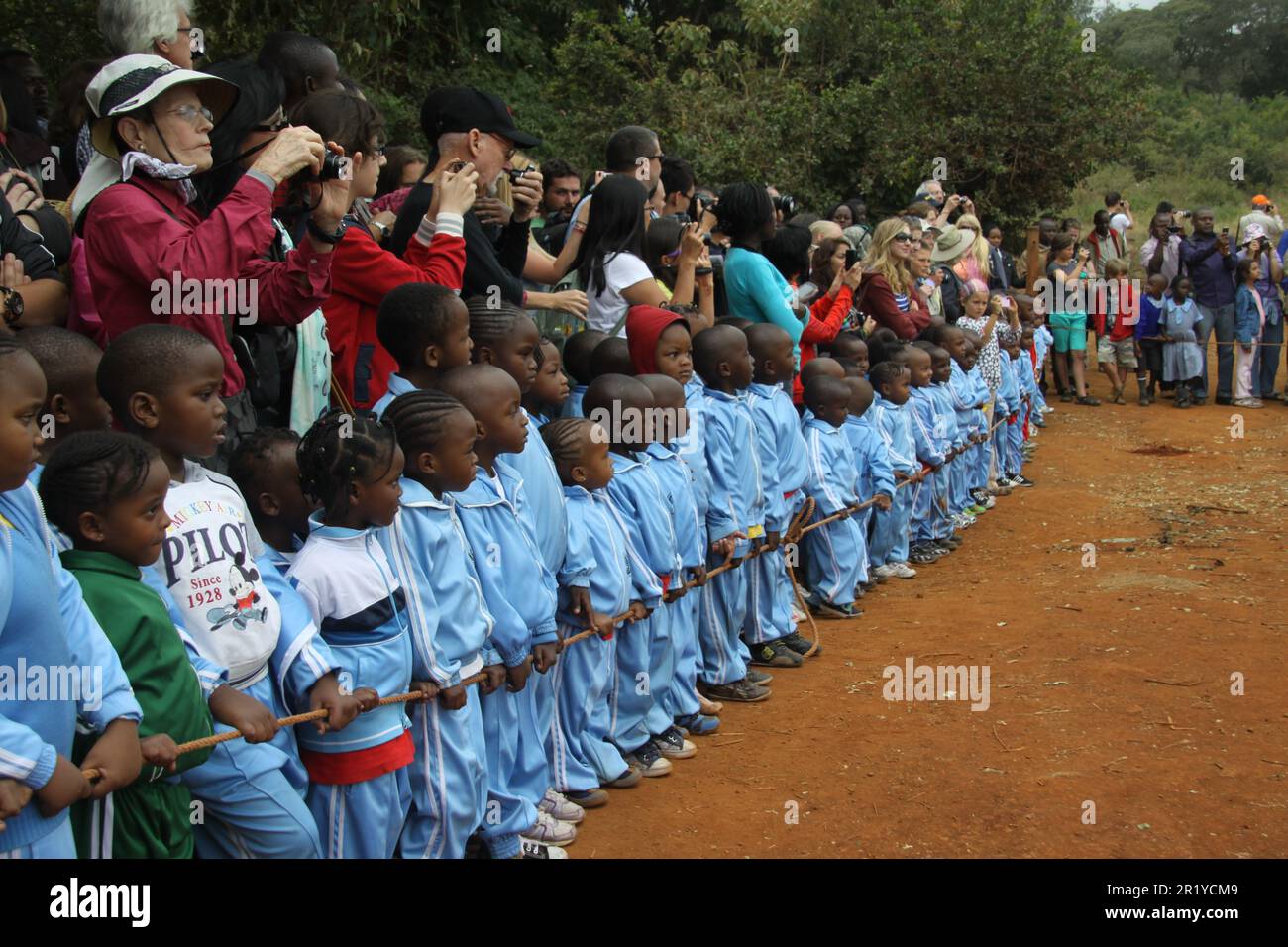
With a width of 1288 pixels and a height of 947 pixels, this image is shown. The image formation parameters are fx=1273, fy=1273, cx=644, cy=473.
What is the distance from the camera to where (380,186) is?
664cm

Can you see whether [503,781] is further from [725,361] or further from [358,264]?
[725,361]

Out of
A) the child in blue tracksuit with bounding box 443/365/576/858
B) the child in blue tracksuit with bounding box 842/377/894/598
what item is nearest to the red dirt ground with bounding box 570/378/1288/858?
the child in blue tracksuit with bounding box 443/365/576/858

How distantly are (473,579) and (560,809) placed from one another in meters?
1.13

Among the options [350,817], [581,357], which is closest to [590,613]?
[350,817]

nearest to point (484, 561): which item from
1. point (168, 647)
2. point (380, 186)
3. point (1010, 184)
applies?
point (168, 647)

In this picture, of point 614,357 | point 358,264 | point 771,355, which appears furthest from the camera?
point 771,355

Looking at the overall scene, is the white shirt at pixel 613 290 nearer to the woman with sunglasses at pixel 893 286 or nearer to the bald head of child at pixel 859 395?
the bald head of child at pixel 859 395

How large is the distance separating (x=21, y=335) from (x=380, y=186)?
3495 mm

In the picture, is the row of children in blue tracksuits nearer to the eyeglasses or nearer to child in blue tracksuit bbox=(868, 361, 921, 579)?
the eyeglasses

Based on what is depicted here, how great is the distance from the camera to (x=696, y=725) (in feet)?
18.4

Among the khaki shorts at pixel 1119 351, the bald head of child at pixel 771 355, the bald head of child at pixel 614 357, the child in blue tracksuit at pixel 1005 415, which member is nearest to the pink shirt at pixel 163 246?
the bald head of child at pixel 614 357

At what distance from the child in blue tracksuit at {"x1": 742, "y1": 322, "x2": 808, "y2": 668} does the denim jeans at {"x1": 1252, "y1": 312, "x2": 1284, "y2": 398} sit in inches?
462

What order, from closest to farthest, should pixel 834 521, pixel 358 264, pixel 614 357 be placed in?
1. pixel 358 264
2. pixel 614 357
3. pixel 834 521
